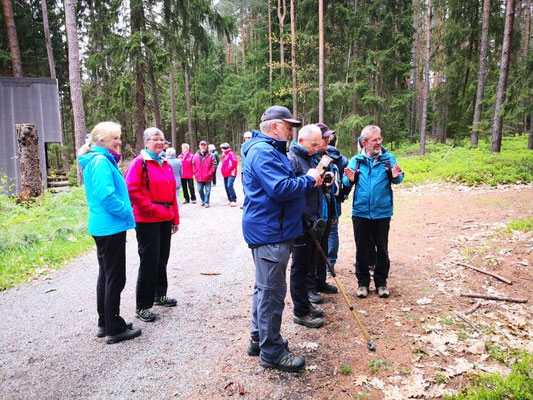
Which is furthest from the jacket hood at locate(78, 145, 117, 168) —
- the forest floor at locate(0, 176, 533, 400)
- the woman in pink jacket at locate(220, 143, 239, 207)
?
the woman in pink jacket at locate(220, 143, 239, 207)

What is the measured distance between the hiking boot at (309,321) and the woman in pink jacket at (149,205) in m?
1.73

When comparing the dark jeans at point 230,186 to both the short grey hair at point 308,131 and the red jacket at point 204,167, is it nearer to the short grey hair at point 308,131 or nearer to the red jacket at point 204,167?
the red jacket at point 204,167

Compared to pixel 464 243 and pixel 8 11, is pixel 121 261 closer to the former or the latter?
pixel 464 243

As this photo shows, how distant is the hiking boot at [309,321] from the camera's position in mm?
3857

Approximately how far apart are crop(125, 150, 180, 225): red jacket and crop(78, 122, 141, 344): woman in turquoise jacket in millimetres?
217

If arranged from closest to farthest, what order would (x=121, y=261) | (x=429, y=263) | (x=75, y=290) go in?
1. (x=121, y=261)
2. (x=75, y=290)
3. (x=429, y=263)

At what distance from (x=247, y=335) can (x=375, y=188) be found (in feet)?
7.80

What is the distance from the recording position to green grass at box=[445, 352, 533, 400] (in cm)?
264

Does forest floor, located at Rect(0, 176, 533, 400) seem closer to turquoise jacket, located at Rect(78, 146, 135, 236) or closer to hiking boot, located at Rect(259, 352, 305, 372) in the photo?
hiking boot, located at Rect(259, 352, 305, 372)

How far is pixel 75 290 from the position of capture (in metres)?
5.14

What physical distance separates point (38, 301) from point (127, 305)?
1.37 m

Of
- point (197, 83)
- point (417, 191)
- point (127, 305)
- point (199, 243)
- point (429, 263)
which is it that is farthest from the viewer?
point (197, 83)

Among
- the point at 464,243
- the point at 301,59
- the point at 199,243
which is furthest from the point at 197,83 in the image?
the point at 464,243

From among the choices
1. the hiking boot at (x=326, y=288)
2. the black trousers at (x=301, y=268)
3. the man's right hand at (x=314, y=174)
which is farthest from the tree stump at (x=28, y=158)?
the man's right hand at (x=314, y=174)
